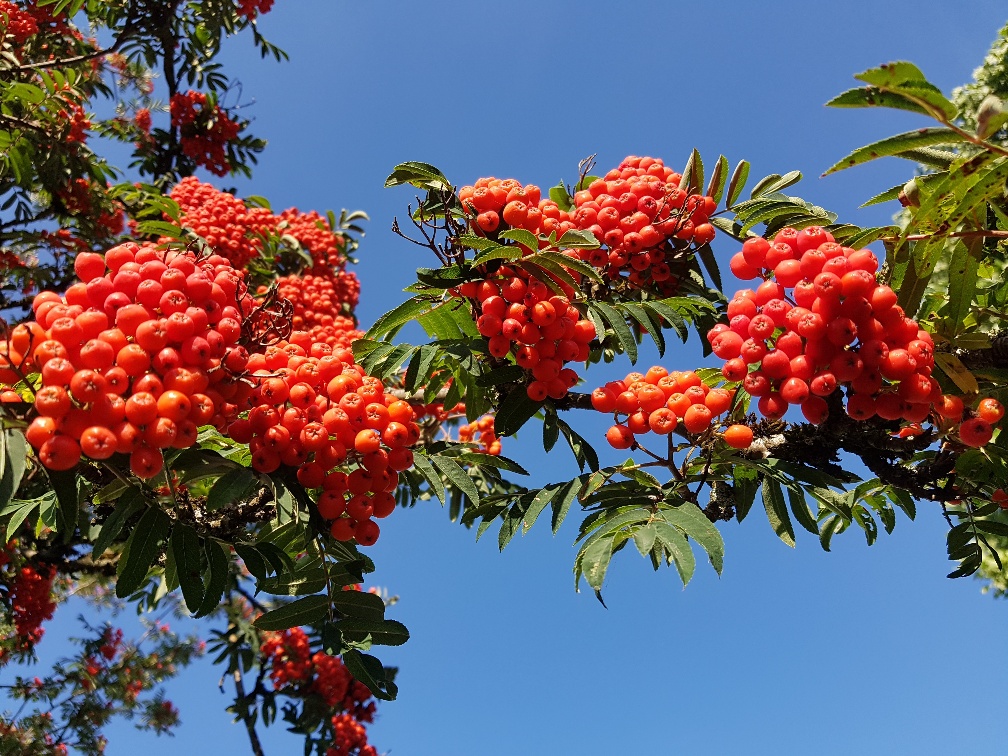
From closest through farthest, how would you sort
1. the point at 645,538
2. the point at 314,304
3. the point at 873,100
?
the point at 873,100 → the point at 645,538 → the point at 314,304

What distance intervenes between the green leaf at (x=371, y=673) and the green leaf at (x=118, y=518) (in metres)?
0.75

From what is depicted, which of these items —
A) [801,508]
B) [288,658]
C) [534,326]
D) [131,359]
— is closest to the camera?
[131,359]

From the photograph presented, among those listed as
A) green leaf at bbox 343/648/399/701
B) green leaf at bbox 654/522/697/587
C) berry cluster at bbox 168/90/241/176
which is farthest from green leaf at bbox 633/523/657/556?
berry cluster at bbox 168/90/241/176

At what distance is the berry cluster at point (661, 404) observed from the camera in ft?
8.43

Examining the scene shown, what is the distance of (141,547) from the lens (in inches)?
84.5

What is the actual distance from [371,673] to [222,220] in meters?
4.44

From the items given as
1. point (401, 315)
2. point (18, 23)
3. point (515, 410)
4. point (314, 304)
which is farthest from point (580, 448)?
point (18, 23)

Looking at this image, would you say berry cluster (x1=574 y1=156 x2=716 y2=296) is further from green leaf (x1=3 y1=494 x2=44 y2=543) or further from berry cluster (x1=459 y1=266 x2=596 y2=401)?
green leaf (x1=3 y1=494 x2=44 y2=543)

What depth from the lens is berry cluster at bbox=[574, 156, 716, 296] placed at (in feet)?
10.7

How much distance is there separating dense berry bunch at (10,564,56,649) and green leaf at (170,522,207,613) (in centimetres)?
506

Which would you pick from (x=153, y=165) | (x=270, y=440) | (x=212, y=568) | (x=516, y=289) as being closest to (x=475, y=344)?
(x=516, y=289)

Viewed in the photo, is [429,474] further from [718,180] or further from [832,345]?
[718,180]

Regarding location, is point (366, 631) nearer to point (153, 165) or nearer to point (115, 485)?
point (115, 485)

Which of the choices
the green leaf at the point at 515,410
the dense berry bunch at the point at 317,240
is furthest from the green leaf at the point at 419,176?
the dense berry bunch at the point at 317,240
